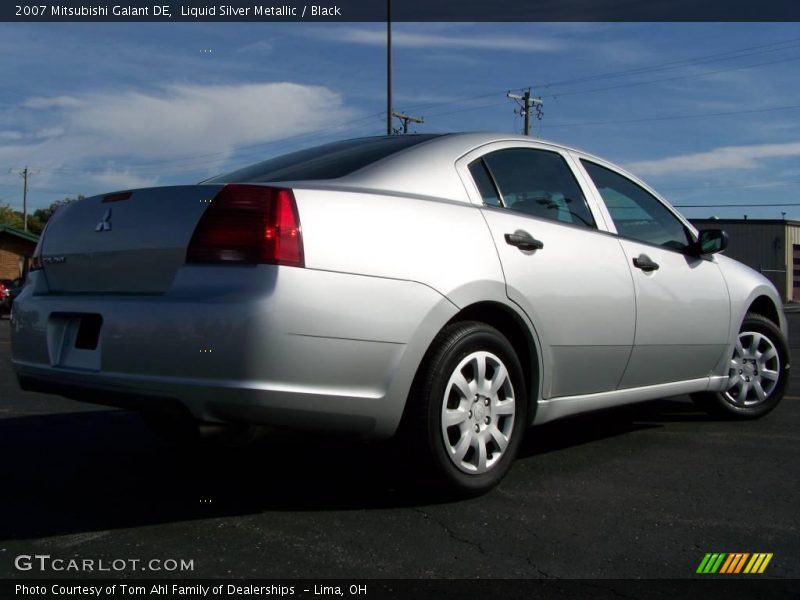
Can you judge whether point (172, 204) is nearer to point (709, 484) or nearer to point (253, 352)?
point (253, 352)

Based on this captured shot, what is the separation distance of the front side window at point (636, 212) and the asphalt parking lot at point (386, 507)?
1.15 metres

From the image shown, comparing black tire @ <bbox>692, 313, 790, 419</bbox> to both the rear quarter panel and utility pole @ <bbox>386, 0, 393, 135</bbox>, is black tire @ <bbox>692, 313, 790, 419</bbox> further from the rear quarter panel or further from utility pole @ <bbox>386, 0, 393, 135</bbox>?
utility pole @ <bbox>386, 0, 393, 135</bbox>

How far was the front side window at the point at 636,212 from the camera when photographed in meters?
4.68

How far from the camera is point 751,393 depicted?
18.4 feet

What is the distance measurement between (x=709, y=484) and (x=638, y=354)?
80 cm

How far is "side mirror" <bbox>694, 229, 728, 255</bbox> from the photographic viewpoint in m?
5.07

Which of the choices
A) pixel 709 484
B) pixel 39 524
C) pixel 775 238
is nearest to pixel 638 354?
pixel 709 484

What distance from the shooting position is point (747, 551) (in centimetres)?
302

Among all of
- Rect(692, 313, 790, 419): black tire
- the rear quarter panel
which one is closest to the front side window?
the rear quarter panel

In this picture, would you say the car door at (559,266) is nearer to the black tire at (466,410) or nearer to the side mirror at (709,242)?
the black tire at (466,410)

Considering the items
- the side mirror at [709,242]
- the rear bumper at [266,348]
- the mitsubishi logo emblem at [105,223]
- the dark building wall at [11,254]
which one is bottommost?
the dark building wall at [11,254]

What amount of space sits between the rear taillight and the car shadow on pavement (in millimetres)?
1038

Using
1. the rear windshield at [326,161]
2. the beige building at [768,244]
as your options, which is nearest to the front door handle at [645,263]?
the rear windshield at [326,161]

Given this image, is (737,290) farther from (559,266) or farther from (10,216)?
(10,216)
